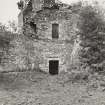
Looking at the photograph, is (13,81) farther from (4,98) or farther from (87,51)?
(87,51)

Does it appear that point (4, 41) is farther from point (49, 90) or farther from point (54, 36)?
point (49, 90)

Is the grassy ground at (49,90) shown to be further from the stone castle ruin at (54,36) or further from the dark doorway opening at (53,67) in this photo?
the stone castle ruin at (54,36)

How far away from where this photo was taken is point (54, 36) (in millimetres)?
19375

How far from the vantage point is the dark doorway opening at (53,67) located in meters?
19.3

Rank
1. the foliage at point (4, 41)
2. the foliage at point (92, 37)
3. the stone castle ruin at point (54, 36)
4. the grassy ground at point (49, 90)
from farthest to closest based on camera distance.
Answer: the stone castle ruin at point (54, 36), the foliage at point (92, 37), the foliage at point (4, 41), the grassy ground at point (49, 90)

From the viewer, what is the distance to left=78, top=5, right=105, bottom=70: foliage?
672 inches

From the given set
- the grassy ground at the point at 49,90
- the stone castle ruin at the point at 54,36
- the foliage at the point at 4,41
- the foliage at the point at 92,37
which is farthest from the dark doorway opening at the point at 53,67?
the foliage at the point at 4,41

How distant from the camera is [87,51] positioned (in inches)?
679

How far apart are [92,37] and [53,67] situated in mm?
4550

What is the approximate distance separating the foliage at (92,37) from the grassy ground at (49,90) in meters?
2.03

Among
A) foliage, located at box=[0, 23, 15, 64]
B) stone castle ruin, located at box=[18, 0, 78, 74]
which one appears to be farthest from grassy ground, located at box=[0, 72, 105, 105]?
stone castle ruin, located at box=[18, 0, 78, 74]

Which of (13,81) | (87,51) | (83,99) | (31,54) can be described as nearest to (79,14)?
(87,51)

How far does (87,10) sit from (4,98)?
36.5 feet

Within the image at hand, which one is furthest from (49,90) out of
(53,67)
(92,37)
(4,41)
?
(92,37)
